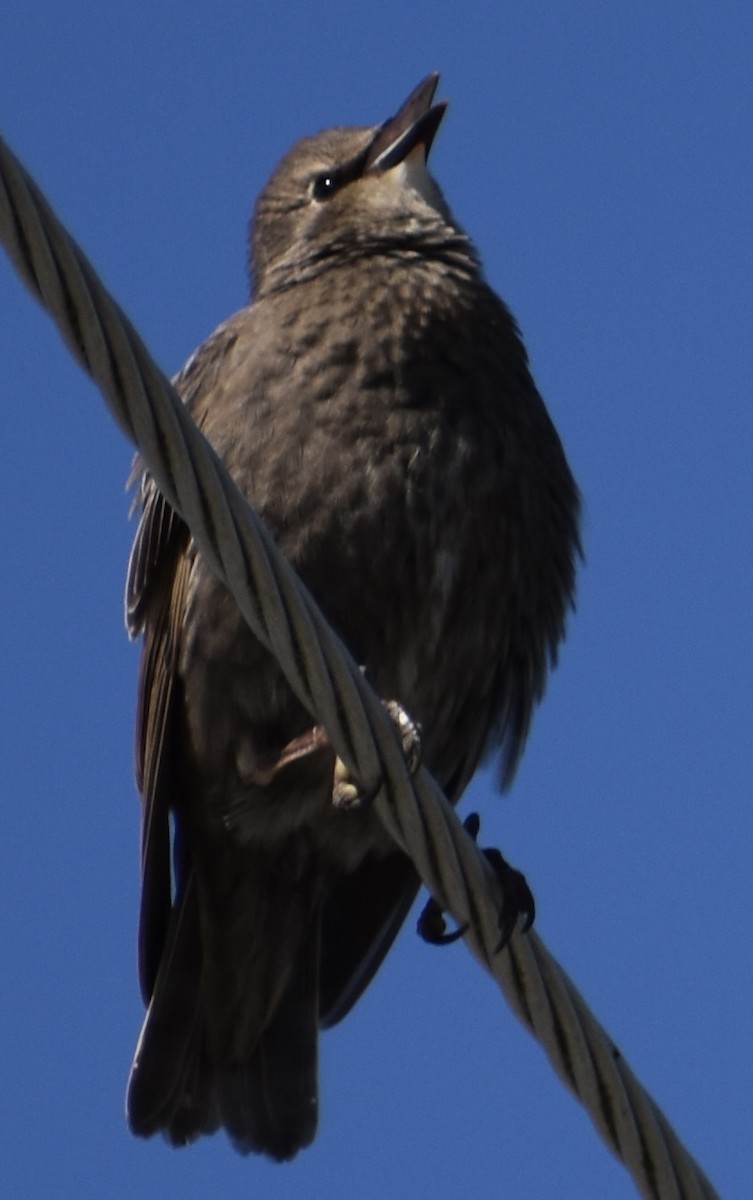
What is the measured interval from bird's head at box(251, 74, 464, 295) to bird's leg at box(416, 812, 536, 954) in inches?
68.9

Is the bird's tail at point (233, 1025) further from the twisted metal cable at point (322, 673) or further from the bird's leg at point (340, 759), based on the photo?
the twisted metal cable at point (322, 673)

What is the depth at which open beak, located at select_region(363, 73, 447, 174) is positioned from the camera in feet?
22.9

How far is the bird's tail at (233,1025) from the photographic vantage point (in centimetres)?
592

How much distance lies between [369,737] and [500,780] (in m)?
2.28

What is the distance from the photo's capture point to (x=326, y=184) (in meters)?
7.02

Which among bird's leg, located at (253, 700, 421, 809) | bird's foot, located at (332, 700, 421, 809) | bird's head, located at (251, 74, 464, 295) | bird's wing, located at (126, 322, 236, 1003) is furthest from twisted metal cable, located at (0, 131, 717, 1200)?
bird's head, located at (251, 74, 464, 295)

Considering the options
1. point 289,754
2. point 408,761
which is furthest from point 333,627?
point 408,761

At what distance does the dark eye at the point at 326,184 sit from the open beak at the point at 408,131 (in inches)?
3.6

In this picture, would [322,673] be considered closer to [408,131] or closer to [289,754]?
[289,754]

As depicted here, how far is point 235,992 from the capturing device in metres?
5.96

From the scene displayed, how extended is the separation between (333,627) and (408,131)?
2000mm

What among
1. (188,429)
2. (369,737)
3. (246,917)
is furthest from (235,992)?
(188,429)

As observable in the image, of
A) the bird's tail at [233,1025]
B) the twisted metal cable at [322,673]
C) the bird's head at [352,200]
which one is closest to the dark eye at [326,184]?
the bird's head at [352,200]

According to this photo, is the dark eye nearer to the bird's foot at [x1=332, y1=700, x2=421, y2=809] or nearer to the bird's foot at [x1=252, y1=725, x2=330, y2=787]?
the bird's foot at [x1=252, y1=725, x2=330, y2=787]
